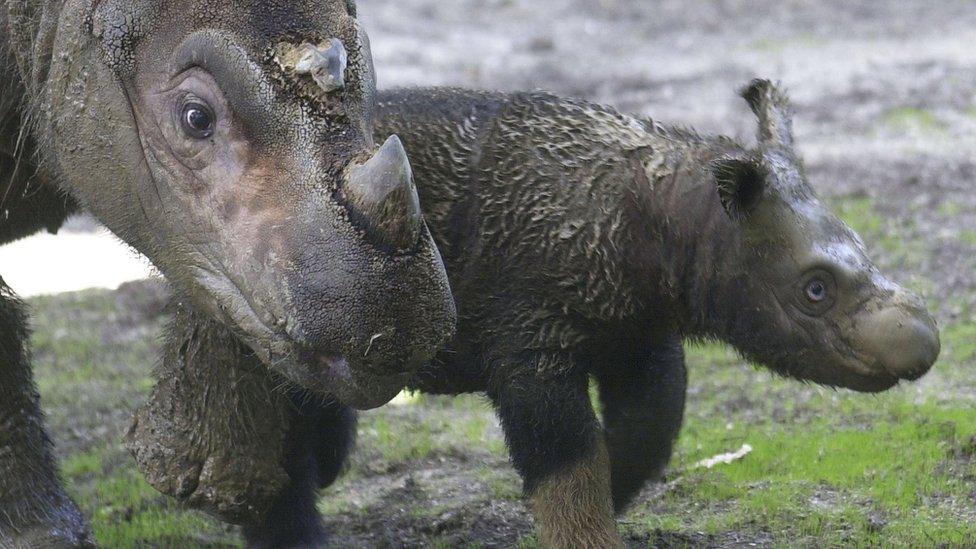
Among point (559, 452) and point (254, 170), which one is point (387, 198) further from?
point (559, 452)

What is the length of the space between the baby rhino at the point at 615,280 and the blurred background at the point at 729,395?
708 mm

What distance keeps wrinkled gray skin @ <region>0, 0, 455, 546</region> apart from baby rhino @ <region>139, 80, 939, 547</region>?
3.39ft

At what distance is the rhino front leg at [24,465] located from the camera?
6.14 metres

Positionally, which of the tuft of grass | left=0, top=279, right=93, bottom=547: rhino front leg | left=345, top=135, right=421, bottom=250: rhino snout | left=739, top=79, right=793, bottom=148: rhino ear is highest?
the tuft of grass

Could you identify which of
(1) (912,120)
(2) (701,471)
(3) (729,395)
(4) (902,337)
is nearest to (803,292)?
(4) (902,337)

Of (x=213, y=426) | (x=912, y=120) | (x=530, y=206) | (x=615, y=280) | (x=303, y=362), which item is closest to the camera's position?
(x=303, y=362)

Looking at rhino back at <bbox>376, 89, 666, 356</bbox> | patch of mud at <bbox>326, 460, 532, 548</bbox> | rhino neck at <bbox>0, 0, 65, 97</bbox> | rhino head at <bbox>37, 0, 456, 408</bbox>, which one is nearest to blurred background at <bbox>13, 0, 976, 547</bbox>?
patch of mud at <bbox>326, 460, 532, 548</bbox>

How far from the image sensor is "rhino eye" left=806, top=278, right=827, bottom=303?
582cm

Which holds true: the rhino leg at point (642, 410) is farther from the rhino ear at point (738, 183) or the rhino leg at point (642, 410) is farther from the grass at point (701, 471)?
the rhino ear at point (738, 183)

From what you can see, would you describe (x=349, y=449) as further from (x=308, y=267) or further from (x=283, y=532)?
(x=308, y=267)

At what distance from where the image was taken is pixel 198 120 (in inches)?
194

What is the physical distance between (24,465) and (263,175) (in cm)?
223

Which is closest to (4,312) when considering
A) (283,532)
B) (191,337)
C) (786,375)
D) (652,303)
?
(191,337)

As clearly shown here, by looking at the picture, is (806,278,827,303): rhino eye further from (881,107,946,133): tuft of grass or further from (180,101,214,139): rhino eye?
(881,107,946,133): tuft of grass
